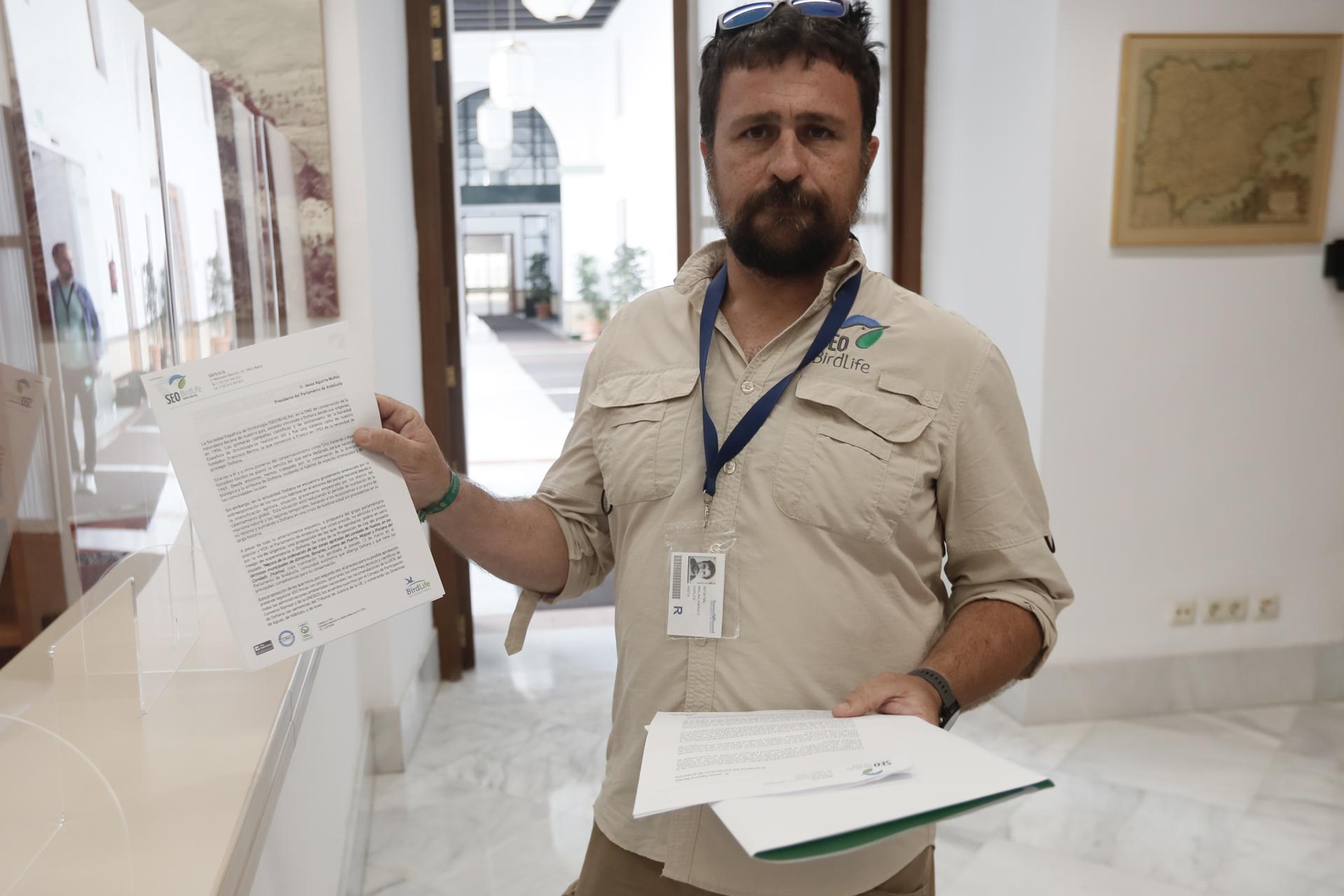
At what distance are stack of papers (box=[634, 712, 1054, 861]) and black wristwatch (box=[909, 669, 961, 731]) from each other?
119 mm

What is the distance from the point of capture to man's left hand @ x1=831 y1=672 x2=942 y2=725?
1091 mm

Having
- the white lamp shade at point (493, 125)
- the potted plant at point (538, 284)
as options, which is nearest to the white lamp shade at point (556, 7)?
the white lamp shade at point (493, 125)

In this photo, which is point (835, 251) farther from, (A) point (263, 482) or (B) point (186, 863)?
(B) point (186, 863)

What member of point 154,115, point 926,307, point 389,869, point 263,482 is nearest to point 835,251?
point 926,307

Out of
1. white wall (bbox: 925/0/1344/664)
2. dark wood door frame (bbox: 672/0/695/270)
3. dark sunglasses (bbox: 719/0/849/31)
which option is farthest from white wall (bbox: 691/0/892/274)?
dark sunglasses (bbox: 719/0/849/31)

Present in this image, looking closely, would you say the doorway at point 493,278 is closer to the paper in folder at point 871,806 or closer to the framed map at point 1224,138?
the framed map at point 1224,138

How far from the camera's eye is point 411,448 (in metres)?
1.08

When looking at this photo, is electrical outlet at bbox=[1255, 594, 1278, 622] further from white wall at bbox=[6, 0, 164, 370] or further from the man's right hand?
white wall at bbox=[6, 0, 164, 370]

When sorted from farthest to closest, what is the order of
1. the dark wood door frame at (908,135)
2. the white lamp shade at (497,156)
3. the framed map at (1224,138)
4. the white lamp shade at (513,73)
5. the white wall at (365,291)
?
the white lamp shade at (497,156) → the white lamp shade at (513,73) → the dark wood door frame at (908,135) → the framed map at (1224,138) → the white wall at (365,291)

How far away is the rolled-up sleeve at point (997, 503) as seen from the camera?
4.07ft

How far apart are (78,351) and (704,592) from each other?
73 centimetres

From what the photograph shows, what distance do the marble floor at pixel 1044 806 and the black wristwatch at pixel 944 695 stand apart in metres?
1.49

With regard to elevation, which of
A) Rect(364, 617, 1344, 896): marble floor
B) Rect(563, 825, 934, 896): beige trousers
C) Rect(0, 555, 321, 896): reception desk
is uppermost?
Rect(0, 555, 321, 896): reception desk

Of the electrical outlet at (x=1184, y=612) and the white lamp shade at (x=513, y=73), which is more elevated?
the white lamp shade at (x=513, y=73)
